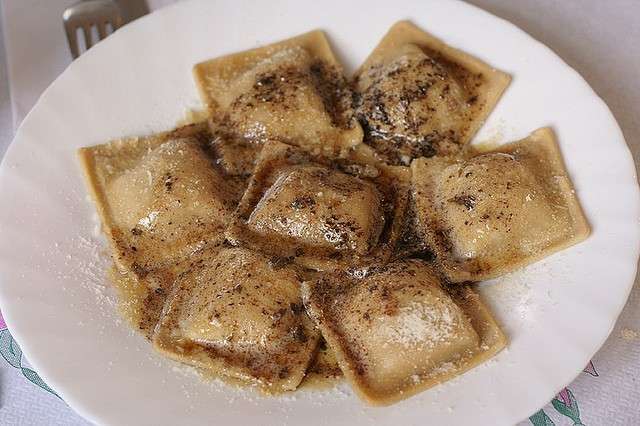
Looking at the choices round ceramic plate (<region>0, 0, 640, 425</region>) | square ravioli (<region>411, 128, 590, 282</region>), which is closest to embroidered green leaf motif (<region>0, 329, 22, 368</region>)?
round ceramic plate (<region>0, 0, 640, 425</region>)

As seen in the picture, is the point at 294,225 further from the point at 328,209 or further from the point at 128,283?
the point at 128,283

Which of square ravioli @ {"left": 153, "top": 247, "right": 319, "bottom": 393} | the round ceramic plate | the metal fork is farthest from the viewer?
the metal fork

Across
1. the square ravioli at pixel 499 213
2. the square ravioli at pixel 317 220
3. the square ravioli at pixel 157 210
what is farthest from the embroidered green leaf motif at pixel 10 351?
the square ravioli at pixel 499 213

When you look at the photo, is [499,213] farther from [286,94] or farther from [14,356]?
[14,356]

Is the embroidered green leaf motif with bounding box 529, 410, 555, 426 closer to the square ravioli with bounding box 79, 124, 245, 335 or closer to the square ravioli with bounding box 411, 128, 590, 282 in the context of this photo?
the square ravioli with bounding box 411, 128, 590, 282

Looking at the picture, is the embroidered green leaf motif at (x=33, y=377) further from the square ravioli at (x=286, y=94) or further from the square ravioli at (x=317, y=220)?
the square ravioli at (x=286, y=94)

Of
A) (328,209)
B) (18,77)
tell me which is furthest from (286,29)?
(18,77)
